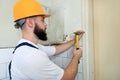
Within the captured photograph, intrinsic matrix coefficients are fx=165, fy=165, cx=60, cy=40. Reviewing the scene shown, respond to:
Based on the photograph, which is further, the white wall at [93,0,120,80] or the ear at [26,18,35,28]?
the white wall at [93,0,120,80]

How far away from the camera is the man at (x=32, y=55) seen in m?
0.99

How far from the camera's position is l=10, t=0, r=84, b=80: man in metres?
0.99

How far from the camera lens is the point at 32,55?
99 centimetres

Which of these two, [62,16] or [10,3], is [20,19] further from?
[62,16]

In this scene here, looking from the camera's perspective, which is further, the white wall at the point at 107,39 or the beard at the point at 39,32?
the white wall at the point at 107,39

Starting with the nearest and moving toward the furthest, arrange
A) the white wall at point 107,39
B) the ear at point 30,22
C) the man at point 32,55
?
the man at point 32,55
the ear at point 30,22
the white wall at point 107,39

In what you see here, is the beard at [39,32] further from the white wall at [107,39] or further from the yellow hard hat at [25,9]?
the white wall at [107,39]

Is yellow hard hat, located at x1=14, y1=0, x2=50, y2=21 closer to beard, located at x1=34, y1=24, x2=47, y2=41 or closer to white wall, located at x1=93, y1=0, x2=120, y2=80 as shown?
beard, located at x1=34, y1=24, x2=47, y2=41

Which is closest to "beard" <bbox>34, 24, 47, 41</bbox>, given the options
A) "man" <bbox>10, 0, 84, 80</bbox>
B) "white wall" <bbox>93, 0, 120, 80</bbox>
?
"man" <bbox>10, 0, 84, 80</bbox>

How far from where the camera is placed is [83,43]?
1.42 metres

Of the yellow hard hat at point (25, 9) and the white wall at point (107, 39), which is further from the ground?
the yellow hard hat at point (25, 9)

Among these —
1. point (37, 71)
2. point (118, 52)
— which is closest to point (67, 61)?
point (118, 52)

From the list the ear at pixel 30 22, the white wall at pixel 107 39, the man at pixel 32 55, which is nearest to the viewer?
the man at pixel 32 55

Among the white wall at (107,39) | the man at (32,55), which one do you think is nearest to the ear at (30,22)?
the man at (32,55)
